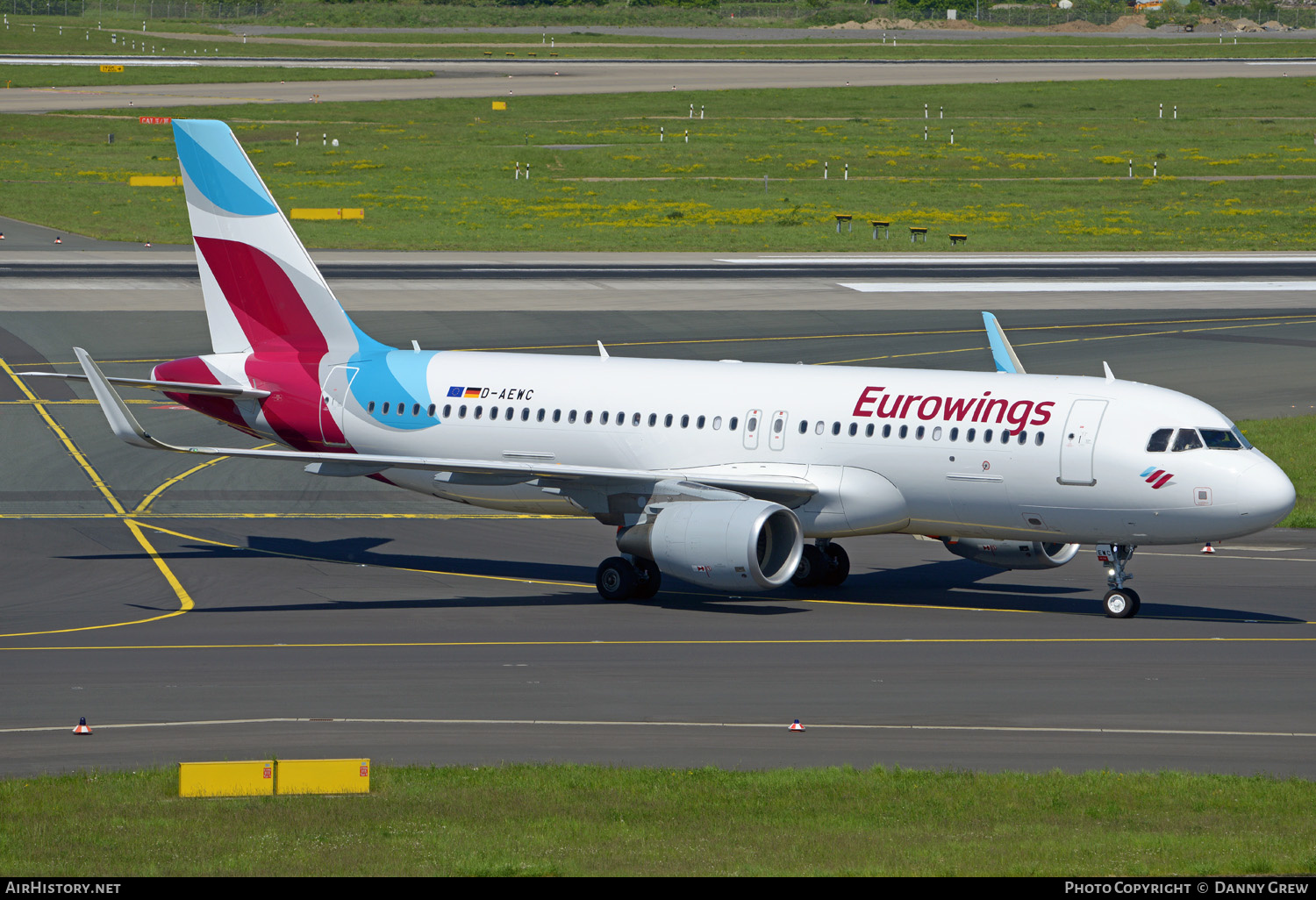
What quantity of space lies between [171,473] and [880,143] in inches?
3763

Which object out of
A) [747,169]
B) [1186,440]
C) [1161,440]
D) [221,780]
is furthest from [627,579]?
[747,169]

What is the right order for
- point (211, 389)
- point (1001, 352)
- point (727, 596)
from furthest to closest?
point (1001, 352), point (211, 389), point (727, 596)

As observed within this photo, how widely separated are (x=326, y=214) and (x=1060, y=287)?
146 feet

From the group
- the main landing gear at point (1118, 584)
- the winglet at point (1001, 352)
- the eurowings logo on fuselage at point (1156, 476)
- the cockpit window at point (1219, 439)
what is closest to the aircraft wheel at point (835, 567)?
the main landing gear at point (1118, 584)

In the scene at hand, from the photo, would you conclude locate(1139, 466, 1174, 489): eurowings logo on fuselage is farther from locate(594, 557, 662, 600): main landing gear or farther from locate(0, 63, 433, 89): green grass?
locate(0, 63, 433, 89): green grass

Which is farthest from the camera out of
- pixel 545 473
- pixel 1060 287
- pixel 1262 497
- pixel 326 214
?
pixel 326 214

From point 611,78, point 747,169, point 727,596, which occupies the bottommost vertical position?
point 727,596

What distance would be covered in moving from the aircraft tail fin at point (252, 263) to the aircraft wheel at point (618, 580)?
8.67 metres

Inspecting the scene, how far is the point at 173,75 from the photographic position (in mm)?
177875

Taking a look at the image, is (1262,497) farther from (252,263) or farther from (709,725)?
(252,263)

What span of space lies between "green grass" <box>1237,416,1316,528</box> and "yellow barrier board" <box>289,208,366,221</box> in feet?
207

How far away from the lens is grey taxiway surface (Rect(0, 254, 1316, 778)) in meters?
25.3

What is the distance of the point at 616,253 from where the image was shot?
3738 inches

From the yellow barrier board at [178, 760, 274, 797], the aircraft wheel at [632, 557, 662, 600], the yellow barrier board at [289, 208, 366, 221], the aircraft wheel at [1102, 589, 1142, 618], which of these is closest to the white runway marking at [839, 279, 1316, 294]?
the yellow barrier board at [289, 208, 366, 221]
